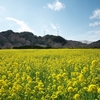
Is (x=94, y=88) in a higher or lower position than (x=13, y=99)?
higher

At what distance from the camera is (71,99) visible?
604 cm

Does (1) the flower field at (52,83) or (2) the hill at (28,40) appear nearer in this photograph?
(1) the flower field at (52,83)

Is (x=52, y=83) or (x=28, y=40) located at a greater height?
(x=28, y=40)

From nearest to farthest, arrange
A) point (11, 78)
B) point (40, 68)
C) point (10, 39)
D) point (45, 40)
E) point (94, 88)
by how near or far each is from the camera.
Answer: point (94, 88), point (11, 78), point (40, 68), point (10, 39), point (45, 40)

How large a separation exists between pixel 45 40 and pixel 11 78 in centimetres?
13159

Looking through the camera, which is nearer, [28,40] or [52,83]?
[52,83]

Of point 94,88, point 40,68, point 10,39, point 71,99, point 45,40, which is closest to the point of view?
point 94,88

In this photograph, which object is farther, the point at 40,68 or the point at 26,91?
the point at 40,68

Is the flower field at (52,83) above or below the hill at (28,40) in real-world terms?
below

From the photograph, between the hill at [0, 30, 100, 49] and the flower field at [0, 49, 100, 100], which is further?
the hill at [0, 30, 100, 49]

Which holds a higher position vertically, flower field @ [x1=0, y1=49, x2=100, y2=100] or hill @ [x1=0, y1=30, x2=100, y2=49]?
hill @ [x1=0, y1=30, x2=100, y2=49]

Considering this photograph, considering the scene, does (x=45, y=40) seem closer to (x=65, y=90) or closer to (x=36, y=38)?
(x=36, y=38)

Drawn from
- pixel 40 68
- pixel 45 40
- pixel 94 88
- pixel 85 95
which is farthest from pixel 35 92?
pixel 45 40

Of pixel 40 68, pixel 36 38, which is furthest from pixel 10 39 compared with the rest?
pixel 40 68
